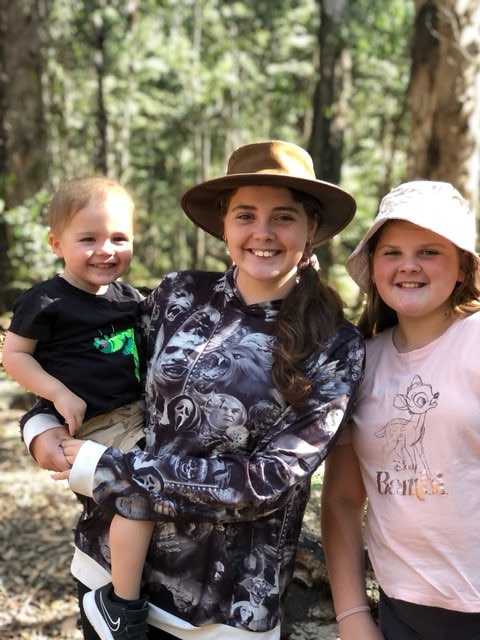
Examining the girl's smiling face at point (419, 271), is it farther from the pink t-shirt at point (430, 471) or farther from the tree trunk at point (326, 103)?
the tree trunk at point (326, 103)

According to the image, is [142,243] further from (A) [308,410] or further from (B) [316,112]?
(A) [308,410]

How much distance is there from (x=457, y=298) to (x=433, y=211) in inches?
11.5

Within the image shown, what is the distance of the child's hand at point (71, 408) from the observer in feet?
7.50

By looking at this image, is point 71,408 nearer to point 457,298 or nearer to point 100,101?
point 457,298

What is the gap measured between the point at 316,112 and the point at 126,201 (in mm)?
7519

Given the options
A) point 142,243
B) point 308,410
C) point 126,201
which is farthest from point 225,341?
point 142,243

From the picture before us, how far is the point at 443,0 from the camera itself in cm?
557

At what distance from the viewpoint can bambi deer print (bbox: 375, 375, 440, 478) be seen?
2086 mm

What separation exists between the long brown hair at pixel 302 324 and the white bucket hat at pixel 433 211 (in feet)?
0.75

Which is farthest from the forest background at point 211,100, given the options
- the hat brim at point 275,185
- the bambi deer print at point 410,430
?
the bambi deer print at point 410,430

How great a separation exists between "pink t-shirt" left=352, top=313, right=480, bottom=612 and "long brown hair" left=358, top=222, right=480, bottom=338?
0.05 metres

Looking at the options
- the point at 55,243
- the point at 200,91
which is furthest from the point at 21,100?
the point at 200,91

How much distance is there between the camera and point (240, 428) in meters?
2.12

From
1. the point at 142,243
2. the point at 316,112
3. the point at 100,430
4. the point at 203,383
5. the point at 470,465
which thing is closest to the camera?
the point at 470,465
